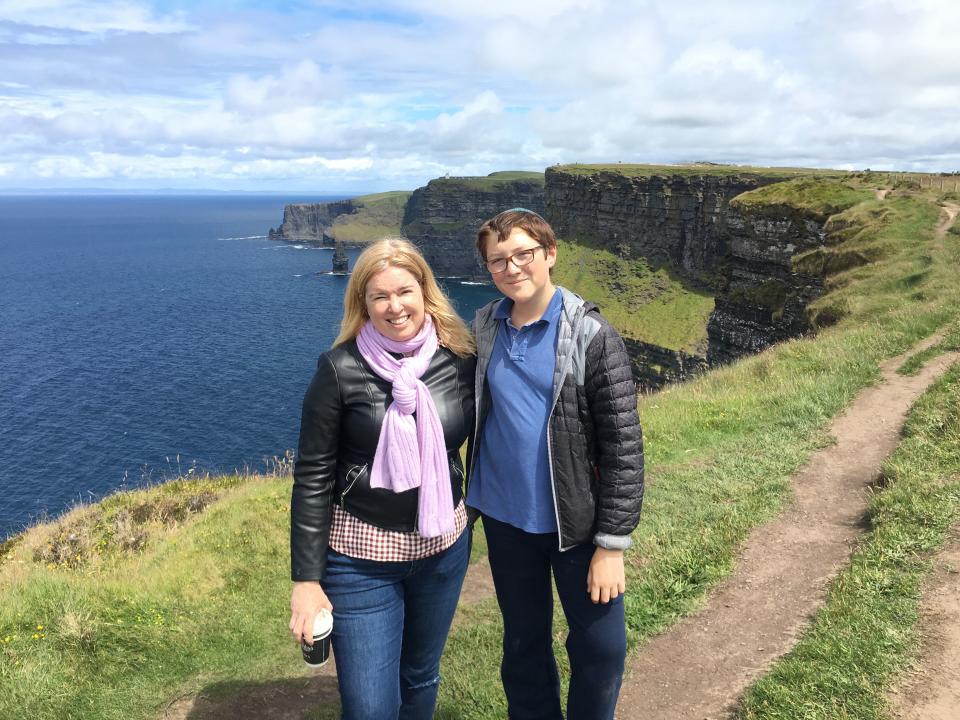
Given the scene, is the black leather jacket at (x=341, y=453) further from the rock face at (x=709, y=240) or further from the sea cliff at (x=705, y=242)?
the rock face at (x=709, y=240)

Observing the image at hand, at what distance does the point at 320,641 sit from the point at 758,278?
154ft

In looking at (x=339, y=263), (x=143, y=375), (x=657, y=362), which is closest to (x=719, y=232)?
(x=657, y=362)

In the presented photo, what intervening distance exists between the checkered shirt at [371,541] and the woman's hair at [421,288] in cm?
111

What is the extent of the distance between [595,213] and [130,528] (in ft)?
370

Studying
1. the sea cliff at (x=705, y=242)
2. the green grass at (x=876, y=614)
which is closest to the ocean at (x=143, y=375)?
the green grass at (x=876, y=614)

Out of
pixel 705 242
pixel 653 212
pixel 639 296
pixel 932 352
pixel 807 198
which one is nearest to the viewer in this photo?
pixel 932 352

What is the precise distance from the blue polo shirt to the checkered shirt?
555 millimetres

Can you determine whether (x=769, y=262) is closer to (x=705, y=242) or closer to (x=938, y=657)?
(x=938, y=657)

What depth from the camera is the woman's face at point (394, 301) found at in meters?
3.95

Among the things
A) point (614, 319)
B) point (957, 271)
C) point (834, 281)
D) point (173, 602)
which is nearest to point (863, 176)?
point (834, 281)

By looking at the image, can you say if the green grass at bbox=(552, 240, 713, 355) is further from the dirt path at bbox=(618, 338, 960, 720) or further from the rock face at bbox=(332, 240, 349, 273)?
the dirt path at bbox=(618, 338, 960, 720)

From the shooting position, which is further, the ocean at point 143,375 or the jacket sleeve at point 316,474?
the ocean at point 143,375

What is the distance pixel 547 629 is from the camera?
4.46 meters

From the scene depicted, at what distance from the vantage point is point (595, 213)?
11719 centimetres
